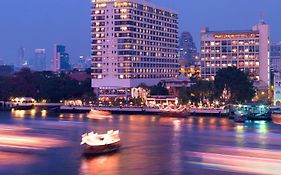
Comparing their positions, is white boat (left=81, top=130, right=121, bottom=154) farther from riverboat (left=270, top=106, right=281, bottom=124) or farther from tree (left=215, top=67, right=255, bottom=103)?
tree (left=215, top=67, right=255, bottom=103)

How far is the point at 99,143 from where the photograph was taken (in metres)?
21.3

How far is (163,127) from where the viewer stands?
3170 cm

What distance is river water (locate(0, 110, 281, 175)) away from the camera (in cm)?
1781

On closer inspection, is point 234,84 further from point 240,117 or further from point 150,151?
point 150,151

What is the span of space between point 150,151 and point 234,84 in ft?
73.1

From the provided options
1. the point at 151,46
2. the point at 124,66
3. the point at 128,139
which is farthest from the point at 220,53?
the point at 128,139

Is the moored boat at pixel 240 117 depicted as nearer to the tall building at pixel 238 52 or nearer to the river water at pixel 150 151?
the river water at pixel 150 151

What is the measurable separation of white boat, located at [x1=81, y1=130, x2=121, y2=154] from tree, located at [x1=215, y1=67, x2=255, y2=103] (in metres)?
22.0

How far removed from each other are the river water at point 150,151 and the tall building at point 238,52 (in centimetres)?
2796

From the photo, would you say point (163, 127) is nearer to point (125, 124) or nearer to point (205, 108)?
point (125, 124)

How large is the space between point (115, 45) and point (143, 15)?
4879mm

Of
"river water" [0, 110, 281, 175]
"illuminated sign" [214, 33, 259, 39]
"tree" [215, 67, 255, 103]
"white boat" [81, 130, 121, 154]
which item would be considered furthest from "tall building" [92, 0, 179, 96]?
"white boat" [81, 130, 121, 154]

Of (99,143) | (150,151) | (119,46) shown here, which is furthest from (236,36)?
(99,143)

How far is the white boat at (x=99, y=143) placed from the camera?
69.1ft
